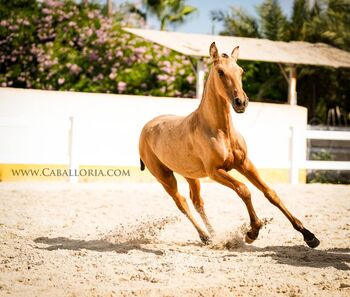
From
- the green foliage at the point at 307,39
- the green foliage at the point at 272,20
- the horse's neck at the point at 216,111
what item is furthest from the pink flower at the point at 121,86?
the horse's neck at the point at 216,111

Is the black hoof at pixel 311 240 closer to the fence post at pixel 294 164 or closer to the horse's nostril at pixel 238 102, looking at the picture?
the horse's nostril at pixel 238 102

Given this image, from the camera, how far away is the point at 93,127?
39.2 feet

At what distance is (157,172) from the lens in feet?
24.1

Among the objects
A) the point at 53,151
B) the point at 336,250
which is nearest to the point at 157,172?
the point at 336,250

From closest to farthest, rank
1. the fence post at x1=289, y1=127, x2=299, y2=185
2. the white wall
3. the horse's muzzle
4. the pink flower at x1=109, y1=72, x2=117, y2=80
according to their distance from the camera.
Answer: the horse's muzzle
the white wall
the fence post at x1=289, y1=127, x2=299, y2=185
the pink flower at x1=109, y1=72, x2=117, y2=80

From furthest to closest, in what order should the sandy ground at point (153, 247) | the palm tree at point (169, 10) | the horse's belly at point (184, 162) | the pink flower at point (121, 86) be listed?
the palm tree at point (169, 10) → the pink flower at point (121, 86) → the horse's belly at point (184, 162) → the sandy ground at point (153, 247)

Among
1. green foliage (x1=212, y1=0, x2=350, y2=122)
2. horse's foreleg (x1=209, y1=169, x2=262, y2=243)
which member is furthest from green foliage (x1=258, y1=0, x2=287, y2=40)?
horse's foreleg (x1=209, y1=169, x2=262, y2=243)

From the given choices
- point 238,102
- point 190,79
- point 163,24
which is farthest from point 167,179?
point 163,24

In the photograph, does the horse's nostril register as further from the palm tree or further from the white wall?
the palm tree

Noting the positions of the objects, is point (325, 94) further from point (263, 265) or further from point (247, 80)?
point (263, 265)

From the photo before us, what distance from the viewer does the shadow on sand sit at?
20.0 feet

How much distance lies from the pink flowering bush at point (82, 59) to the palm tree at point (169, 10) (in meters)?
8.14

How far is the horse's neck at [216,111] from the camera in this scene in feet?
20.0

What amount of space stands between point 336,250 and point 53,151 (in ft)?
22.5
